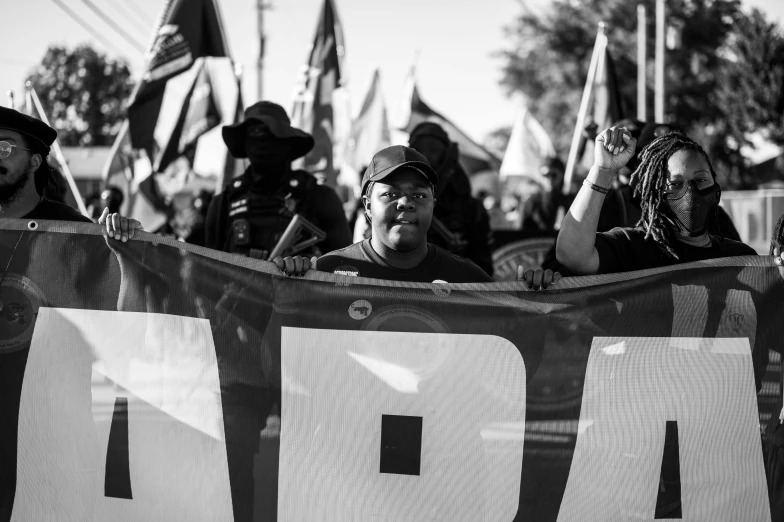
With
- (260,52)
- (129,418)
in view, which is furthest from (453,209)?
(260,52)

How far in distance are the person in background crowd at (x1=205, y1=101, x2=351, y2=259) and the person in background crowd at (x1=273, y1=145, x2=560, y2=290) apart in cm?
165

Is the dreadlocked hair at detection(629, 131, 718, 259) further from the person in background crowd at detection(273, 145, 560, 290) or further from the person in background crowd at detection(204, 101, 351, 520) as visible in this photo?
the person in background crowd at detection(204, 101, 351, 520)

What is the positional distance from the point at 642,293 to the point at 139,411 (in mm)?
2032

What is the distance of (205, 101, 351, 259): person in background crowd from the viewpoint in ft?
19.0

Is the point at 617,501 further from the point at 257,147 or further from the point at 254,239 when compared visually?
the point at 257,147

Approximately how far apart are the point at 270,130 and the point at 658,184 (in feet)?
9.12

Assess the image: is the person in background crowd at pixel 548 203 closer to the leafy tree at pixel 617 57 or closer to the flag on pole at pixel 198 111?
the flag on pole at pixel 198 111

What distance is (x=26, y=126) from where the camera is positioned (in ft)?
13.6

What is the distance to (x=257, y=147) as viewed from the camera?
5977 mm

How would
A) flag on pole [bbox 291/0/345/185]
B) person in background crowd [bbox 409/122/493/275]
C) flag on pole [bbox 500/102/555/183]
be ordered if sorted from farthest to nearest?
flag on pole [bbox 500/102/555/183], flag on pole [bbox 291/0/345/185], person in background crowd [bbox 409/122/493/275]

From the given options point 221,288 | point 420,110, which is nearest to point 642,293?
point 221,288

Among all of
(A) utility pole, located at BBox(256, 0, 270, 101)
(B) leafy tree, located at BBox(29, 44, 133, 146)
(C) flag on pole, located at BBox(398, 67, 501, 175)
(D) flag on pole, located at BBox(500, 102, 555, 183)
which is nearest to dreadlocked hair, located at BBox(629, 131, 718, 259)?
(C) flag on pole, located at BBox(398, 67, 501, 175)

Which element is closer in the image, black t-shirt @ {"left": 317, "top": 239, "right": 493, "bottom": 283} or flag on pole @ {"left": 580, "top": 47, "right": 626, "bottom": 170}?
black t-shirt @ {"left": 317, "top": 239, "right": 493, "bottom": 283}

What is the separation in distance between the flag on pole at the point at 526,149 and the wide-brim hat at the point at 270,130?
9.01m
